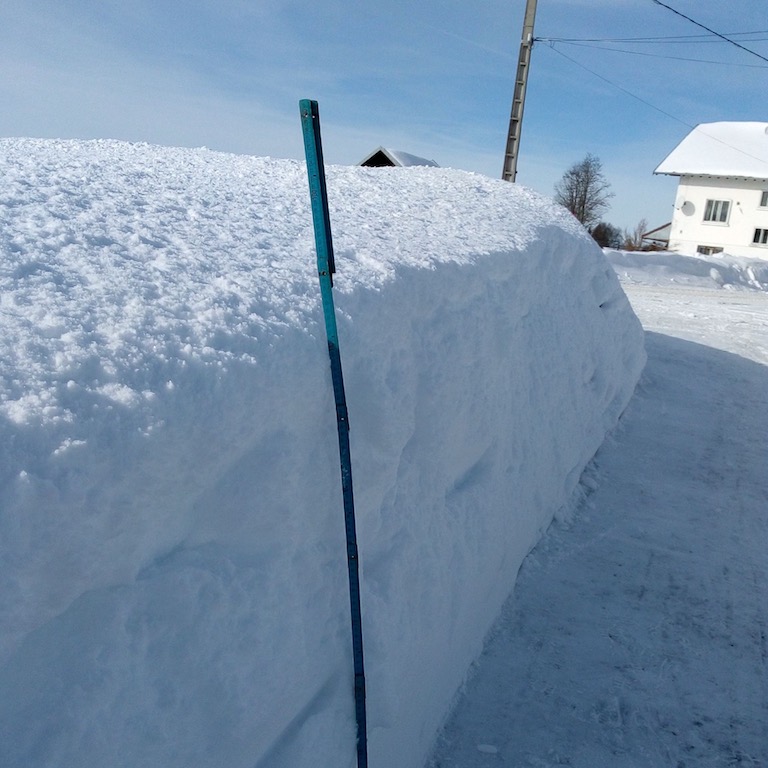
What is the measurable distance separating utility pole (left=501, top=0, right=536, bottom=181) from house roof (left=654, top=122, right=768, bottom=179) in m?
23.9

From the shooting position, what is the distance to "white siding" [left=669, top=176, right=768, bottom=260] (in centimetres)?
3231

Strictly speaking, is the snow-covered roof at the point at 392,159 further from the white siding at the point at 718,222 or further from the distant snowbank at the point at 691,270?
the white siding at the point at 718,222

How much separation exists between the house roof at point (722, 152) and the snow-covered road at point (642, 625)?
31216mm

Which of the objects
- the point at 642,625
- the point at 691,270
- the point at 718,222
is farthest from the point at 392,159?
the point at 718,222

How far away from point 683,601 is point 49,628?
3.44 m

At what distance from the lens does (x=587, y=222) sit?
41.8 meters

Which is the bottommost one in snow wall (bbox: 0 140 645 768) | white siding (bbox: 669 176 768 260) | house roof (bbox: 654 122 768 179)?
snow wall (bbox: 0 140 645 768)

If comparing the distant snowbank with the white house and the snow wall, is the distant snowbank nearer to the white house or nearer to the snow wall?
the snow wall

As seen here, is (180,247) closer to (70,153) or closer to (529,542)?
(70,153)

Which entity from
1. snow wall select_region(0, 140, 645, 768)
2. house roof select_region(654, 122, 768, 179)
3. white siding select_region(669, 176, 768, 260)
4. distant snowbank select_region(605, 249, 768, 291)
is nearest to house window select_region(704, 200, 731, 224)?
white siding select_region(669, 176, 768, 260)

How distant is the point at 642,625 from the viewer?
3.62 m

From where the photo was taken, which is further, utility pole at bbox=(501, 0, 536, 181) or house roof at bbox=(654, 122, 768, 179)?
house roof at bbox=(654, 122, 768, 179)

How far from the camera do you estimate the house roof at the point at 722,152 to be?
106 feet

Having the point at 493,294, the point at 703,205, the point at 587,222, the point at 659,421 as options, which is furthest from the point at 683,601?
the point at 587,222
